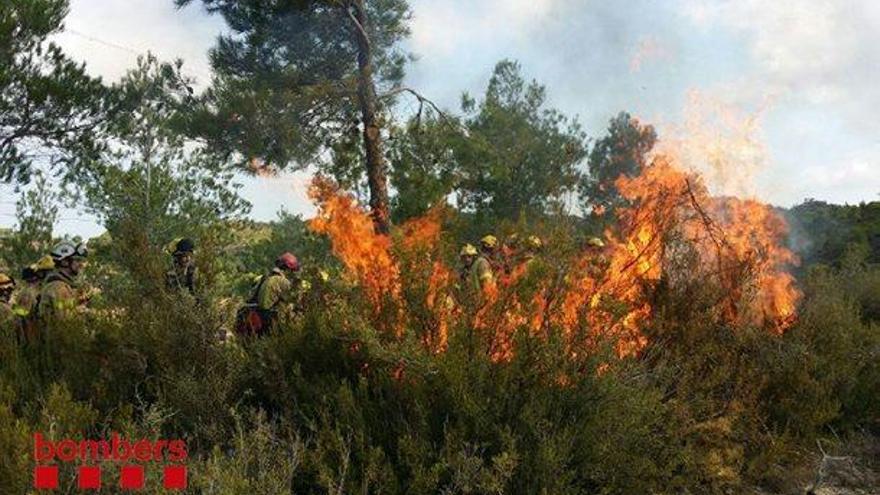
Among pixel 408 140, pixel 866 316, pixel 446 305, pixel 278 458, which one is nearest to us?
pixel 278 458

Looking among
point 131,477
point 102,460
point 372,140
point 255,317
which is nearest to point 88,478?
point 102,460

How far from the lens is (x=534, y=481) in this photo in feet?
14.1

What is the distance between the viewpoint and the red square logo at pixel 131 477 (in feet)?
12.0

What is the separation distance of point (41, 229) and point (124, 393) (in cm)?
1142

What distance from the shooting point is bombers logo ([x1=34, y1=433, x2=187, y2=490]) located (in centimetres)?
368

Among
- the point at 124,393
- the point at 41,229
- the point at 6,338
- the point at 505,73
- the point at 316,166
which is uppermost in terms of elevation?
the point at 505,73

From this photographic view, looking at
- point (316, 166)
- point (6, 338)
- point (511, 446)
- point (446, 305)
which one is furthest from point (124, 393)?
point (316, 166)

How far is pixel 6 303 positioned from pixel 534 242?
6118 mm

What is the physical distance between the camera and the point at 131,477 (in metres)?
3.69

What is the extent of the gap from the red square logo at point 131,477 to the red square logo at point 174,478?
0.36ft

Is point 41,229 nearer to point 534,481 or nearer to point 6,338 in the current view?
point 6,338

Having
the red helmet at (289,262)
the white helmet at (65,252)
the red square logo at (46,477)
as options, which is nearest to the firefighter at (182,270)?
the red helmet at (289,262)

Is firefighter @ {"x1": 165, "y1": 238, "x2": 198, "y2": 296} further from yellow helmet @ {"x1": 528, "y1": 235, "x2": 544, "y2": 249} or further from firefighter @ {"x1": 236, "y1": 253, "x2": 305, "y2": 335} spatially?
yellow helmet @ {"x1": 528, "y1": 235, "x2": 544, "y2": 249}

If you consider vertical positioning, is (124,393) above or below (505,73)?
below
